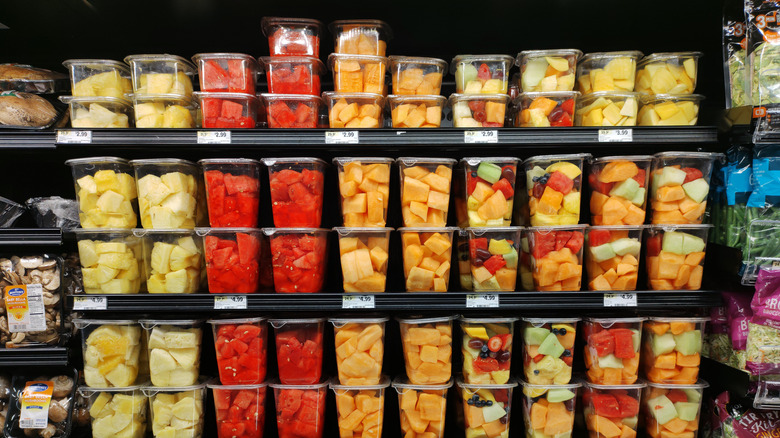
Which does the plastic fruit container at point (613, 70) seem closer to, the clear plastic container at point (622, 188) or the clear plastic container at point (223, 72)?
the clear plastic container at point (622, 188)

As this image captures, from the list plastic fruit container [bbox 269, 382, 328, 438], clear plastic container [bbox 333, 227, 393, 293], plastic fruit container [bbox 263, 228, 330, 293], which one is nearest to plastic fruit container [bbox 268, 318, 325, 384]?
plastic fruit container [bbox 269, 382, 328, 438]

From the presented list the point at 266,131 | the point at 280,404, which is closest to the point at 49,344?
the point at 280,404

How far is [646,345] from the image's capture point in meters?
1.95

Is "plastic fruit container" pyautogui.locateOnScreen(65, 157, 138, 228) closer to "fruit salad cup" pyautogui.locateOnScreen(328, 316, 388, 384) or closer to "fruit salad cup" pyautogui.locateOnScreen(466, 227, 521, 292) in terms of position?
"fruit salad cup" pyautogui.locateOnScreen(328, 316, 388, 384)

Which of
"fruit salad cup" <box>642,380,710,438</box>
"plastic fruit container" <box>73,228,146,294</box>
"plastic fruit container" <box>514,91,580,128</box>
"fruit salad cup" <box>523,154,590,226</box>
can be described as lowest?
"fruit salad cup" <box>642,380,710,438</box>

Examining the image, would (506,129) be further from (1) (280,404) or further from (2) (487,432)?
(1) (280,404)

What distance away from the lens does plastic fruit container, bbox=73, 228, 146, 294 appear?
1.86 meters

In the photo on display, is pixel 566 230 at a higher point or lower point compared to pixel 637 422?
higher

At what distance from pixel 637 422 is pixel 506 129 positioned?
4.50 feet

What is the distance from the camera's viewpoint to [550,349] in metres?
1.89

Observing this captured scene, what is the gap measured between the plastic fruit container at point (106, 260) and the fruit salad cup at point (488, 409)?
1469 mm

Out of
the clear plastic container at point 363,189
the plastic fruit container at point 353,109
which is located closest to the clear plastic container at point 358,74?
the plastic fruit container at point 353,109

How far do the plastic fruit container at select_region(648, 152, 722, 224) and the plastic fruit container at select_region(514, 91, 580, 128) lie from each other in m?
0.39

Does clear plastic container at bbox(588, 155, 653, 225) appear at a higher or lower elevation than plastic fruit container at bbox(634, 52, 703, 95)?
lower
